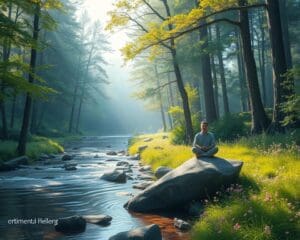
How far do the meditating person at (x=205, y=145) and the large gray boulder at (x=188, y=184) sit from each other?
570 millimetres

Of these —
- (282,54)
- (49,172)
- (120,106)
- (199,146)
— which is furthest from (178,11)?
(120,106)

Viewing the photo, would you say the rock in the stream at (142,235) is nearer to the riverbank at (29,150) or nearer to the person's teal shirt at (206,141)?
the person's teal shirt at (206,141)

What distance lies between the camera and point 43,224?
859 cm

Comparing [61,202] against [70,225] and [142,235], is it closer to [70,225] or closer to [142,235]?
[70,225]

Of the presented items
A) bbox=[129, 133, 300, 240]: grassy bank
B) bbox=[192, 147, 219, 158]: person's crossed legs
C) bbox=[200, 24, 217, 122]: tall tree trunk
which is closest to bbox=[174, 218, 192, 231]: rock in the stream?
bbox=[129, 133, 300, 240]: grassy bank

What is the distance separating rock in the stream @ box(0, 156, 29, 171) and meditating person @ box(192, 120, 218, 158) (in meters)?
10.2

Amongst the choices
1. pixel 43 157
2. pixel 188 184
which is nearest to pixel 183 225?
pixel 188 184

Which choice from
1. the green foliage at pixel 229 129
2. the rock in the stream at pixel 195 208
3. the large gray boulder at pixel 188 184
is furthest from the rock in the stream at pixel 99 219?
the green foliage at pixel 229 129

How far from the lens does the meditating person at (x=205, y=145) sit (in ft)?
36.0

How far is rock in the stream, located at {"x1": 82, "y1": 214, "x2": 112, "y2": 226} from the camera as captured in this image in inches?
345

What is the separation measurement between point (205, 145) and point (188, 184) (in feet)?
5.83

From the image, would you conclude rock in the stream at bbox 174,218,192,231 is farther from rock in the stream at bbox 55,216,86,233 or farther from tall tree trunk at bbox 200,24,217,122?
tall tree trunk at bbox 200,24,217,122

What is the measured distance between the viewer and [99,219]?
348 inches

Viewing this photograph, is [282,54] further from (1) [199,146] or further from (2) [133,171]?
(2) [133,171]
